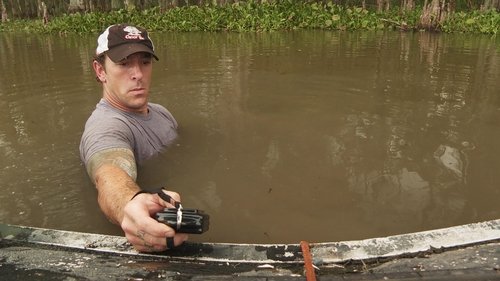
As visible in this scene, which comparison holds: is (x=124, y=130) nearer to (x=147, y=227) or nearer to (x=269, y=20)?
(x=147, y=227)

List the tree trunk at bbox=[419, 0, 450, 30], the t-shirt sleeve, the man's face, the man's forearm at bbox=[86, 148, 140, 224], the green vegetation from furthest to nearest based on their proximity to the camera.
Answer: the green vegetation
the tree trunk at bbox=[419, 0, 450, 30]
the man's face
the t-shirt sleeve
the man's forearm at bbox=[86, 148, 140, 224]

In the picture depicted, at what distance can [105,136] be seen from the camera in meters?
3.02

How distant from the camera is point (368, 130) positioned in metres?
4.65

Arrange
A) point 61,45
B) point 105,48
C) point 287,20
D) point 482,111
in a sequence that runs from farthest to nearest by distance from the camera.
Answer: point 287,20
point 61,45
point 482,111
point 105,48

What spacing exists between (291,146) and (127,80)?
5.29 feet

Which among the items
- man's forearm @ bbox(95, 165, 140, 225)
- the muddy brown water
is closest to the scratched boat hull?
man's forearm @ bbox(95, 165, 140, 225)

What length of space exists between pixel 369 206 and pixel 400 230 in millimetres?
342

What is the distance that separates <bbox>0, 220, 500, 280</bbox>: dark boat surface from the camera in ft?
5.23

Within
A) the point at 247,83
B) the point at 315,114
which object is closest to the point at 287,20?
the point at 247,83

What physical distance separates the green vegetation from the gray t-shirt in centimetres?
1168

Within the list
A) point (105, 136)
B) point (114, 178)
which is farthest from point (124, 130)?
point (114, 178)

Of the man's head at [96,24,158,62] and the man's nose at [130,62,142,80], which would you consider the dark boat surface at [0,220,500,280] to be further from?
the man's nose at [130,62,142,80]

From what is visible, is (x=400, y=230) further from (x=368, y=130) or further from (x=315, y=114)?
(x=315, y=114)

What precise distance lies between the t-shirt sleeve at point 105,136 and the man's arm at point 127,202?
8 centimetres
